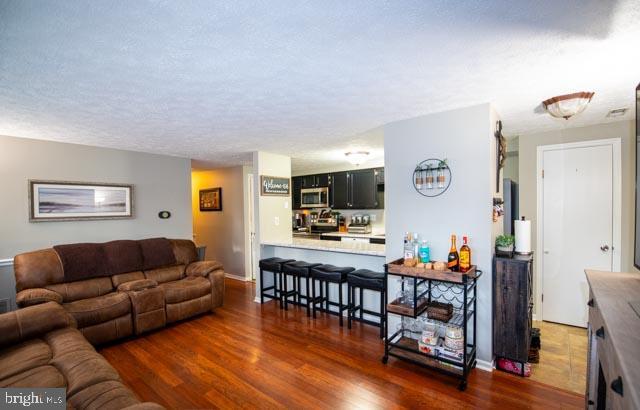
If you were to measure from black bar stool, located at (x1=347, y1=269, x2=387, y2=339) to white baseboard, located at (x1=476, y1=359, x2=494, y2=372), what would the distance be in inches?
36.6

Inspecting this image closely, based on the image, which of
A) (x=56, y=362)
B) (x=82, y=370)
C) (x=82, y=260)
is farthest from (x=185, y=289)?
(x=82, y=370)

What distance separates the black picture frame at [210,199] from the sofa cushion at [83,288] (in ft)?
9.44

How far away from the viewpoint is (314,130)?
3195 millimetres

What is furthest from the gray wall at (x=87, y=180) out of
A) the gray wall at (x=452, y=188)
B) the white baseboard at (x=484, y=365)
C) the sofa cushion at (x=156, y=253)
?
the white baseboard at (x=484, y=365)

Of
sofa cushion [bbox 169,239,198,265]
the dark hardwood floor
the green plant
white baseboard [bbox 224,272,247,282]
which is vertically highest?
the green plant

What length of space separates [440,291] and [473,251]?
52cm

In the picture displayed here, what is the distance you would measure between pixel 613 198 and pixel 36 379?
5.23m

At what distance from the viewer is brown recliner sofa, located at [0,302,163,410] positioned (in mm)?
1551

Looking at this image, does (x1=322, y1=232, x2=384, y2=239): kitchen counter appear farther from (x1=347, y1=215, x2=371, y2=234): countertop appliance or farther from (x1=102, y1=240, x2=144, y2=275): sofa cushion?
(x1=102, y1=240, x2=144, y2=275): sofa cushion

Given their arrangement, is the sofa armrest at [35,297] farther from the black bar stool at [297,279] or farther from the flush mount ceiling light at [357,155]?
the flush mount ceiling light at [357,155]

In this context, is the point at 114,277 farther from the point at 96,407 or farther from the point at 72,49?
the point at 72,49

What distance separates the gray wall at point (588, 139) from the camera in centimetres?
307

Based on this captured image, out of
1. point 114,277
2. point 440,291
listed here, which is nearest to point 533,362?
point 440,291

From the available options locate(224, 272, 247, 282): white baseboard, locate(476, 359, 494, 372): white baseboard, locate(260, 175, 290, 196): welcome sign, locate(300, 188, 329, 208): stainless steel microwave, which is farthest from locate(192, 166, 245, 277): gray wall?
locate(476, 359, 494, 372): white baseboard
